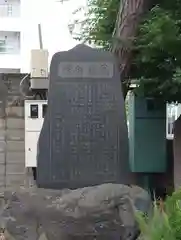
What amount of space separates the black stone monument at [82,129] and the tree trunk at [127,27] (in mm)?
1042

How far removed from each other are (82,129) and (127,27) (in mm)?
1617

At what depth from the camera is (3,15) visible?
24.0 meters

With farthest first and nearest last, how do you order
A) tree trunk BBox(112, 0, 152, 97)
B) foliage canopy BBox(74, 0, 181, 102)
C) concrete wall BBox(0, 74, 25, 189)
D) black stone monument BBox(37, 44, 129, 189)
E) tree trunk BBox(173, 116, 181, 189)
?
concrete wall BBox(0, 74, 25, 189)
tree trunk BBox(173, 116, 181, 189)
tree trunk BBox(112, 0, 152, 97)
foliage canopy BBox(74, 0, 181, 102)
black stone monument BBox(37, 44, 129, 189)

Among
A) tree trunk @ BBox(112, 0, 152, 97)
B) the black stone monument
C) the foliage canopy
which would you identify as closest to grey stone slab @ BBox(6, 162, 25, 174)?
the foliage canopy

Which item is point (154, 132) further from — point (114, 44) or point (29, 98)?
point (29, 98)

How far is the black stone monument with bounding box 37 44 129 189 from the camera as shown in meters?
5.11

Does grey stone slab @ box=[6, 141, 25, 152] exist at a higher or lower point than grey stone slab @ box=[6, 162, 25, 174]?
higher

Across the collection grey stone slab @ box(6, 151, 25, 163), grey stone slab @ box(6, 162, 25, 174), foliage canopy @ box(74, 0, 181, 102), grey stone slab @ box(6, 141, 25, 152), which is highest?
foliage canopy @ box(74, 0, 181, 102)

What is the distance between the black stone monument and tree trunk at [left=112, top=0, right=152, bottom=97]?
1.04 m

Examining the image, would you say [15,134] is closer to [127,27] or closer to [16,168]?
[16,168]

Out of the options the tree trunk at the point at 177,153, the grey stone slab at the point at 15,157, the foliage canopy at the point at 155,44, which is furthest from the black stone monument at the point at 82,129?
the grey stone slab at the point at 15,157

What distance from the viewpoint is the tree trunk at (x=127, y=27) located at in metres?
6.07

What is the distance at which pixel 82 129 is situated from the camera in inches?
203

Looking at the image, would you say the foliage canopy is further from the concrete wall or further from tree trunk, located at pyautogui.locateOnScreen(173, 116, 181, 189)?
the concrete wall
